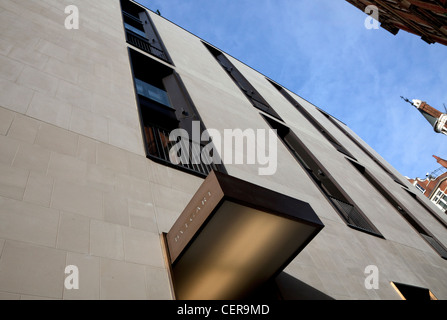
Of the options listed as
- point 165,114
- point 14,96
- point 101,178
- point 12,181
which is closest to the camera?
point 12,181

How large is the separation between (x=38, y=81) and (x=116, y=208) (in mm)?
3380

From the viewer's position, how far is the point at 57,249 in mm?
3256

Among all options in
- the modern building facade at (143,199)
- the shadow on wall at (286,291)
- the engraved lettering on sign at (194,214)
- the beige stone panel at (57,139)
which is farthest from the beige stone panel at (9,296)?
the shadow on wall at (286,291)

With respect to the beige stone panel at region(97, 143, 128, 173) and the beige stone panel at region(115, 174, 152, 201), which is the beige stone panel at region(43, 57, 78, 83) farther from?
the beige stone panel at region(115, 174, 152, 201)

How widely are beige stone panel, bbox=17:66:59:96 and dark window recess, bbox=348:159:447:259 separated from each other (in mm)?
14937

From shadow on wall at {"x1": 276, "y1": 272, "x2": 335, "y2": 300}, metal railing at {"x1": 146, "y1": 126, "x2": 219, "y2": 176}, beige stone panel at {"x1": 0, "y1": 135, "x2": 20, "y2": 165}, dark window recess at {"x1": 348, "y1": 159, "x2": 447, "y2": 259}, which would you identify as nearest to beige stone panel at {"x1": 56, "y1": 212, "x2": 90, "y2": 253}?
beige stone panel at {"x1": 0, "y1": 135, "x2": 20, "y2": 165}

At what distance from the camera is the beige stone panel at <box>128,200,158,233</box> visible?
4.30 m

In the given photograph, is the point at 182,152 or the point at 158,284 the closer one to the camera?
the point at 158,284

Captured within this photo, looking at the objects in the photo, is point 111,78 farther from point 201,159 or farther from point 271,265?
point 271,265

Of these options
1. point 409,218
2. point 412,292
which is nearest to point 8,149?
point 412,292

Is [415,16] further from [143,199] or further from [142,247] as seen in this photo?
[142,247]

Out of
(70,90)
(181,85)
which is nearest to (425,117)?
(181,85)

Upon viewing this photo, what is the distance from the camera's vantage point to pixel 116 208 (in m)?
4.29
